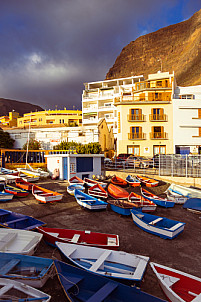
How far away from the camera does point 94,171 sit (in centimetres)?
2420

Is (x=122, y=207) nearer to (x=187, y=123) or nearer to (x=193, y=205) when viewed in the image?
(x=193, y=205)

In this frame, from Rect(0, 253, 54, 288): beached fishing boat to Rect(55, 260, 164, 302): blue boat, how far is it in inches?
22.4

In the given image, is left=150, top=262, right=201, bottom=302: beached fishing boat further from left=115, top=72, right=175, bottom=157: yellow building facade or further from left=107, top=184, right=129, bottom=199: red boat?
left=115, top=72, right=175, bottom=157: yellow building facade

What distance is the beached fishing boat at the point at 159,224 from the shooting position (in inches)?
360

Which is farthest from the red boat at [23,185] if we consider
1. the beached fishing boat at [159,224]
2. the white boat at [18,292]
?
the white boat at [18,292]

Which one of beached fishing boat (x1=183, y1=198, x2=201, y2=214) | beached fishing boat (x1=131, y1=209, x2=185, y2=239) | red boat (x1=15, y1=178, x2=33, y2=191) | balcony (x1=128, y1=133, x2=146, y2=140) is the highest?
balcony (x1=128, y1=133, x2=146, y2=140)

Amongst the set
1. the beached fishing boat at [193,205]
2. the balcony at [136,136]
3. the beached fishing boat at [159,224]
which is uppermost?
the balcony at [136,136]

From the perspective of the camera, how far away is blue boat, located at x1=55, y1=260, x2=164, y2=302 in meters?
4.34

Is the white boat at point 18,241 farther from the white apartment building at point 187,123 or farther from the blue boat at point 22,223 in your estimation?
the white apartment building at point 187,123

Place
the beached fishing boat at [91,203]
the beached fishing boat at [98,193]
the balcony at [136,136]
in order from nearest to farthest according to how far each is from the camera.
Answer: the beached fishing boat at [91,203] → the beached fishing boat at [98,193] → the balcony at [136,136]

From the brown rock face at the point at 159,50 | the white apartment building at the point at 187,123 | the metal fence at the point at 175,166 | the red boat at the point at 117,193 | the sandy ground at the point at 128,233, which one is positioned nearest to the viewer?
the sandy ground at the point at 128,233

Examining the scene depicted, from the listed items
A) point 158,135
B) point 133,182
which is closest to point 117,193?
point 133,182

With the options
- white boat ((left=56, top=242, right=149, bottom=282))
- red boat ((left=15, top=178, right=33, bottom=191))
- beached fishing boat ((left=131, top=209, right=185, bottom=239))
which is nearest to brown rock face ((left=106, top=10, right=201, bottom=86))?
red boat ((left=15, top=178, right=33, bottom=191))

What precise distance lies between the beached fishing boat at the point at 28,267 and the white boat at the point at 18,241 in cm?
52
